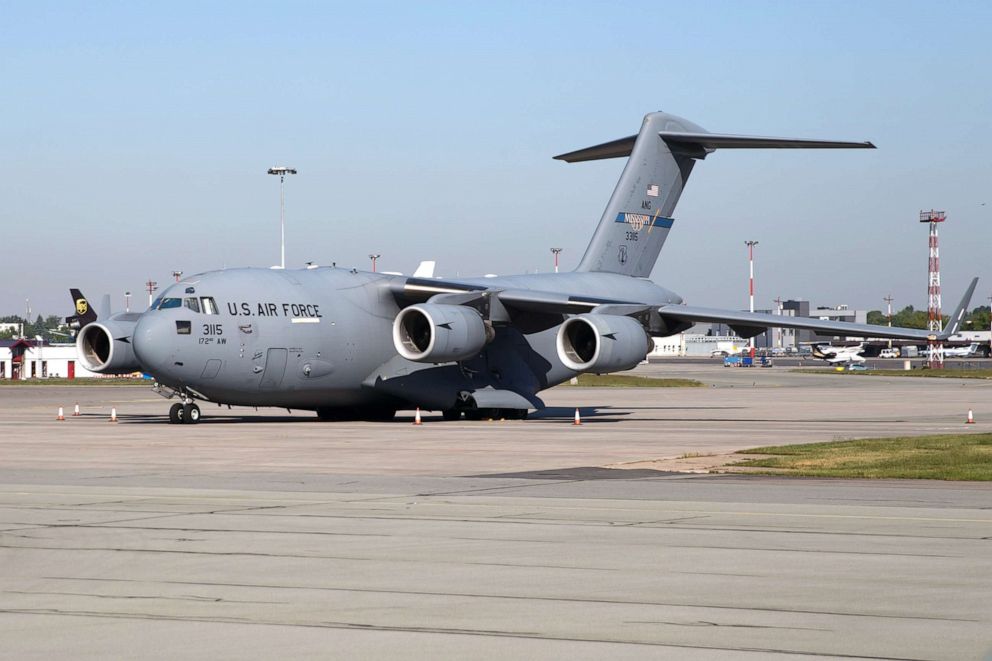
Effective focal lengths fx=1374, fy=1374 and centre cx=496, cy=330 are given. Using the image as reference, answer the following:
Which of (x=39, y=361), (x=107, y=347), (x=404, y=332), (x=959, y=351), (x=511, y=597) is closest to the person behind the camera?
(x=511, y=597)

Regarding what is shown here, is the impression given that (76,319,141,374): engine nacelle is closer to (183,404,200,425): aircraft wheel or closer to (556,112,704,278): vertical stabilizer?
(183,404,200,425): aircraft wheel

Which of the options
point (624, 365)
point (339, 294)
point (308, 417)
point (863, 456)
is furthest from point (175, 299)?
point (863, 456)

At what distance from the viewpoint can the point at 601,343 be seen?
1266 inches

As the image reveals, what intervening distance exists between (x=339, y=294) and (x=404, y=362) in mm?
2358

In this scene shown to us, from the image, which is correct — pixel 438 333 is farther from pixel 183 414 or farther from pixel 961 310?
pixel 961 310

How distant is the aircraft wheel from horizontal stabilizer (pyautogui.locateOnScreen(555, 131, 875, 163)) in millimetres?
12977

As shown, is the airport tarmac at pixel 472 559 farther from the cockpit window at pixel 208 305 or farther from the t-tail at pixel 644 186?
the t-tail at pixel 644 186

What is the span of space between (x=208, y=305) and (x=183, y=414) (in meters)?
3.03

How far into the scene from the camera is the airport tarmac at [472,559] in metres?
7.61

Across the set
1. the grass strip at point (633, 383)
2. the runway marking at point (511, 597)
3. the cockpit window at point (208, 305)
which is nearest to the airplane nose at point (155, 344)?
the cockpit window at point (208, 305)

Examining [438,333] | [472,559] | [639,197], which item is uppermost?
[639,197]

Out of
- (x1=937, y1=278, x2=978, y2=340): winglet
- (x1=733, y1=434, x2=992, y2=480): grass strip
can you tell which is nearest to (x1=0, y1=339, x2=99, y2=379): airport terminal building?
(x1=937, y1=278, x2=978, y2=340): winglet

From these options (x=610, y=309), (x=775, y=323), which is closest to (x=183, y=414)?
(x=610, y=309)

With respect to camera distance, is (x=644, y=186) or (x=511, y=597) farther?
(x=644, y=186)
